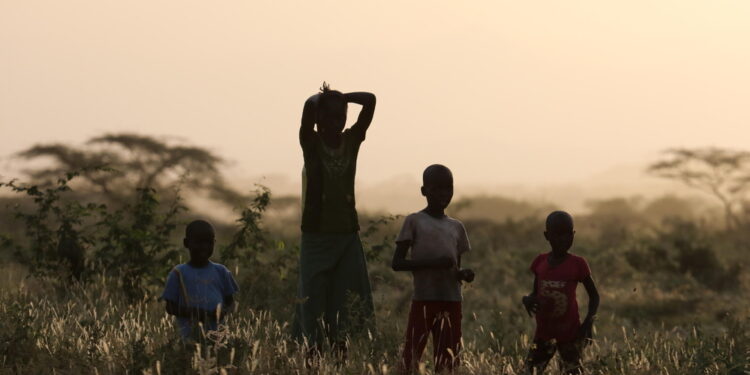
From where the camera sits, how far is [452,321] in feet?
19.9

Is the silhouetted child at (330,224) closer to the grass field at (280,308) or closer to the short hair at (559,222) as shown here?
the grass field at (280,308)

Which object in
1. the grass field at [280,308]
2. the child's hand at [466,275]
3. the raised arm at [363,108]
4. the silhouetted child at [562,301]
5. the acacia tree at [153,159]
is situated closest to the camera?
the child's hand at [466,275]

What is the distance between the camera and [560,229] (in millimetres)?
5836

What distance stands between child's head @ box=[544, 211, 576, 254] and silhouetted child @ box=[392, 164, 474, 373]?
0.54m

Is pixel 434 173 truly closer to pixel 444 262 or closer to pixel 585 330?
pixel 444 262

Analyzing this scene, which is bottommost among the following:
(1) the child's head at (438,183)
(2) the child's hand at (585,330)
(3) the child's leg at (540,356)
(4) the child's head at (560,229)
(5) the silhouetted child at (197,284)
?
(3) the child's leg at (540,356)

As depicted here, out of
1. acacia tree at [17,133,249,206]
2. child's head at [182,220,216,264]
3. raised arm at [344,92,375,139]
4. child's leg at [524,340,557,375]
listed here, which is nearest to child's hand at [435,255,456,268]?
child's leg at [524,340,557,375]

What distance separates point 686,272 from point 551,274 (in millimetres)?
13167

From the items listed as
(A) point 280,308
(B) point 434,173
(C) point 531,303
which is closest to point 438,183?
(B) point 434,173

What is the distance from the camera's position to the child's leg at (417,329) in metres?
6.04

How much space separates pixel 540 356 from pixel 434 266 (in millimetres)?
834

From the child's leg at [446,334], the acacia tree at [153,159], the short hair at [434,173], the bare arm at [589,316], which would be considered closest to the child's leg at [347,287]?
the child's leg at [446,334]

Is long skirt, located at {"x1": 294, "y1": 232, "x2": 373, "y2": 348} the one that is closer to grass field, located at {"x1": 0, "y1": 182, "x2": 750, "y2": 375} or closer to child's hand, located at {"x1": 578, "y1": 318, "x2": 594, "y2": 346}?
grass field, located at {"x1": 0, "y1": 182, "x2": 750, "y2": 375}

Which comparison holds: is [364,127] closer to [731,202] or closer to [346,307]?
[346,307]
